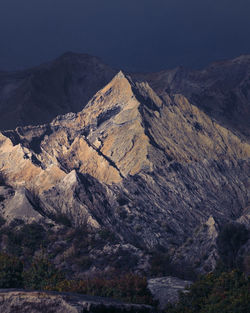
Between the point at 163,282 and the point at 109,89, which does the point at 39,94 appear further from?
the point at 163,282

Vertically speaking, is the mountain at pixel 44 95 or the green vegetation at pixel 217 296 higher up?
the mountain at pixel 44 95

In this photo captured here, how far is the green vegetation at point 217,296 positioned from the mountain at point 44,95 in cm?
11601

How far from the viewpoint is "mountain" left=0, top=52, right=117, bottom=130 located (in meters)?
167

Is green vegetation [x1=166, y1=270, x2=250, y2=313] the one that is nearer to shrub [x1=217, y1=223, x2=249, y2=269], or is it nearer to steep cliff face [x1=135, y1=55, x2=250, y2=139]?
shrub [x1=217, y1=223, x2=249, y2=269]

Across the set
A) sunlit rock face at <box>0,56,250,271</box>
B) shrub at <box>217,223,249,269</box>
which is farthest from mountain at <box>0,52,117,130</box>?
shrub at <box>217,223,249,269</box>

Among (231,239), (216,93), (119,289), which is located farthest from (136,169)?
(119,289)

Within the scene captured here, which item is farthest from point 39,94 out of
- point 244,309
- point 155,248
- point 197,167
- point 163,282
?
point 244,309

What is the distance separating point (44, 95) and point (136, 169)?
2864 inches

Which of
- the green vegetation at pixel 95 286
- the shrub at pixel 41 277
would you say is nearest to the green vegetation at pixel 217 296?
the green vegetation at pixel 95 286

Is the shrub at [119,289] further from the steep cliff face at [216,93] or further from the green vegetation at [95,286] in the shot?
the steep cliff face at [216,93]

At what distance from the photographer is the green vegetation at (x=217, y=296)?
Result: 3767 cm

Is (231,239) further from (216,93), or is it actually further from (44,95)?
(44,95)

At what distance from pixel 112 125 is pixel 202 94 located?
47.3 m

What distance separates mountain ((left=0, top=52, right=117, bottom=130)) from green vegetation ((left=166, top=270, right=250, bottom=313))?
116m
